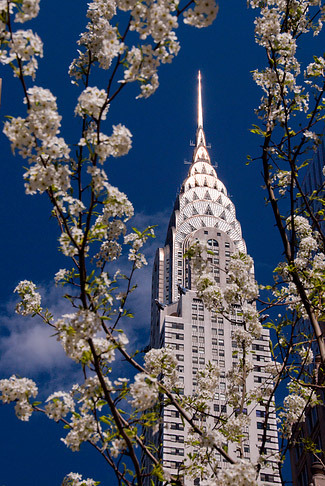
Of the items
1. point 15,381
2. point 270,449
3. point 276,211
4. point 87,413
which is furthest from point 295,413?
point 270,449

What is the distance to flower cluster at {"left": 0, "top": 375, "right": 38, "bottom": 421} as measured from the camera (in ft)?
32.2

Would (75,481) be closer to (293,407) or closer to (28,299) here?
(28,299)

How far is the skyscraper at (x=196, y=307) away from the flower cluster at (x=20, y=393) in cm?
7998

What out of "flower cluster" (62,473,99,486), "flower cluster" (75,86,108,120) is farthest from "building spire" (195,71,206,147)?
"flower cluster" (75,86,108,120)

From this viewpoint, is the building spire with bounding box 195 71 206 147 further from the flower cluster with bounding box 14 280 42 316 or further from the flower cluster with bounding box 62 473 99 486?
the flower cluster with bounding box 62 473 99 486

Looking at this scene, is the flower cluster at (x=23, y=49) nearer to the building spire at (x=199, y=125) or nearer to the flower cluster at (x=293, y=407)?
the flower cluster at (x=293, y=407)

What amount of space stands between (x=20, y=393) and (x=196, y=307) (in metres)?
104

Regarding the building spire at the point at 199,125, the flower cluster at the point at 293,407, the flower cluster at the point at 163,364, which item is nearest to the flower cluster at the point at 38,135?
the flower cluster at the point at 163,364

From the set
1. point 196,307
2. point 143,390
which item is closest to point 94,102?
point 143,390

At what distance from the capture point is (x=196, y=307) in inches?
4449

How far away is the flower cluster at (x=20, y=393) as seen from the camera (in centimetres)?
983

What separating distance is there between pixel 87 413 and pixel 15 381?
4.30 ft

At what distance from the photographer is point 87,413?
10.2 meters

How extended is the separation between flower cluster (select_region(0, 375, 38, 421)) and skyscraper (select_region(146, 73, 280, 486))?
7998cm
